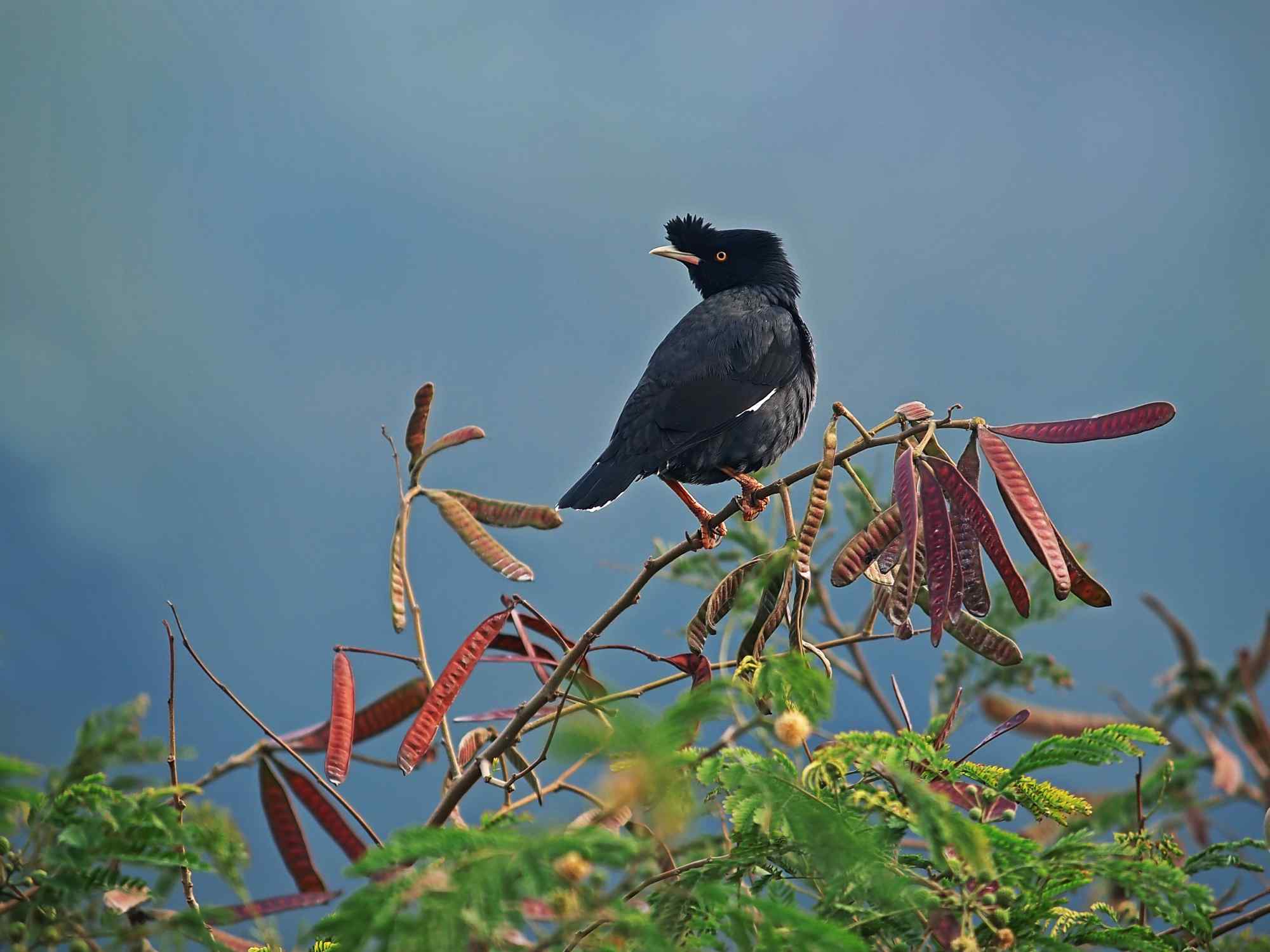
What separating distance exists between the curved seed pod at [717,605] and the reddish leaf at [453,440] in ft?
2.66

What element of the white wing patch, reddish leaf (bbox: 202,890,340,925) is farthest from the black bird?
reddish leaf (bbox: 202,890,340,925)

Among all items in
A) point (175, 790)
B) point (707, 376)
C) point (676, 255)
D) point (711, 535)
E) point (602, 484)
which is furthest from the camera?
point (676, 255)

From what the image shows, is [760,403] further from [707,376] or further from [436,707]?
[436,707]

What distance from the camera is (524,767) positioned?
2428 mm

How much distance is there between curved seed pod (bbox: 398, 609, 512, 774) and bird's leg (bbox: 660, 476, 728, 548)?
2.70ft

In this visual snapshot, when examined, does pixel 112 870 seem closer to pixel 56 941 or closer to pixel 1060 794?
pixel 56 941

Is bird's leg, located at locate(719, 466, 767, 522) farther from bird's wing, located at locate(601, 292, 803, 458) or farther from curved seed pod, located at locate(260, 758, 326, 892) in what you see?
curved seed pod, located at locate(260, 758, 326, 892)

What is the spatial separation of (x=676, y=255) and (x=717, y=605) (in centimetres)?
339

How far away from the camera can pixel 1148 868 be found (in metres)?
1.68

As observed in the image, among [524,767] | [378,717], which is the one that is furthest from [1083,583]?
[378,717]

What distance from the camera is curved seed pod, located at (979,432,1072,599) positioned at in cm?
208

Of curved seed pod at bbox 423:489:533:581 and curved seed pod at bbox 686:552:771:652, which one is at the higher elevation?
curved seed pod at bbox 423:489:533:581

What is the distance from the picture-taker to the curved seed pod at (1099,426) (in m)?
2.08

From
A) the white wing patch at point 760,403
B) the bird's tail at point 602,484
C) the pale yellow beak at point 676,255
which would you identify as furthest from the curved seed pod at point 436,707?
the pale yellow beak at point 676,255
